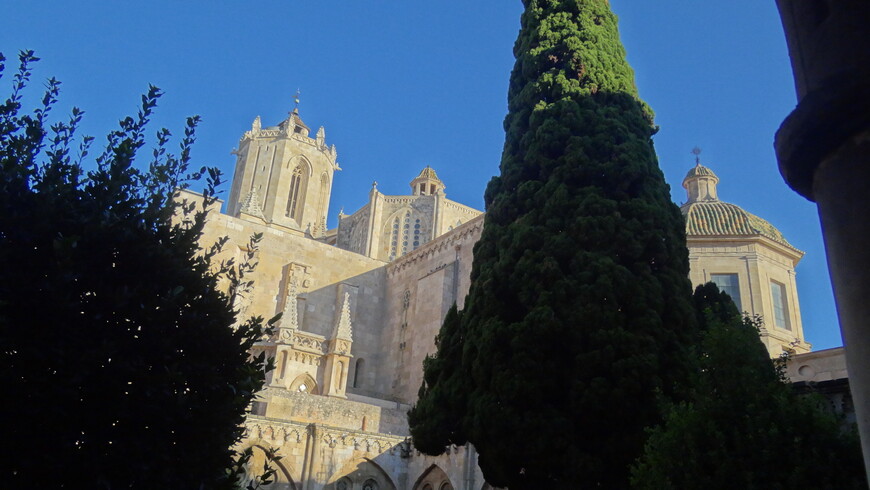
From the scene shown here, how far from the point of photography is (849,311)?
2.34 meters

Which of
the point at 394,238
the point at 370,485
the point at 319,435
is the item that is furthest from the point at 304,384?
the point at 394,238

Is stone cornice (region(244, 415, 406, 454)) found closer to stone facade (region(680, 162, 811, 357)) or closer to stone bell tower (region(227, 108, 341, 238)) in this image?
stone facade (region(680, 162, 811, 357))

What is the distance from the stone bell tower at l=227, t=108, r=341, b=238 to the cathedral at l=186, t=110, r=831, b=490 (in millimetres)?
101

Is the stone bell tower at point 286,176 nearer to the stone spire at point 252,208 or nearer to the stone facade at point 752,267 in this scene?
the stone spire at point 252,208

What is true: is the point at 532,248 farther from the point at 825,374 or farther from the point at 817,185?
the point at 817,185

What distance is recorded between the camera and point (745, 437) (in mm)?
7340

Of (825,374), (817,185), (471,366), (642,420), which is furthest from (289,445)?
(817,185)

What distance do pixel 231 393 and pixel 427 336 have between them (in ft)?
77.3

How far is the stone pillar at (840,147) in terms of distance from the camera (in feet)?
7.55

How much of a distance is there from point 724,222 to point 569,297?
1096 centimetres

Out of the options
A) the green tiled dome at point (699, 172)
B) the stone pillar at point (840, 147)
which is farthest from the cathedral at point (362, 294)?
the stone pillar at point (840, 147)

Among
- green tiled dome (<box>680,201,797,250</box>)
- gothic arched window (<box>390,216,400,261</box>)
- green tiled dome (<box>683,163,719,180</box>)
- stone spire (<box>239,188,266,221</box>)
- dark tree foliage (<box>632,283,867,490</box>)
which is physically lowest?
dark tree foliage (<box>632,283,867,490</box>)

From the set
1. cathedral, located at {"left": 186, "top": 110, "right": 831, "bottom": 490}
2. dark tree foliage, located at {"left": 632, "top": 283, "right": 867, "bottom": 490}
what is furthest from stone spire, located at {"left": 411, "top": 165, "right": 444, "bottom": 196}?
dark tree foliage, located at {"left": 632, "top": 283, "right": 867, "bottom": 490}

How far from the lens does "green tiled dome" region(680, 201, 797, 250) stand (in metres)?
19.2
